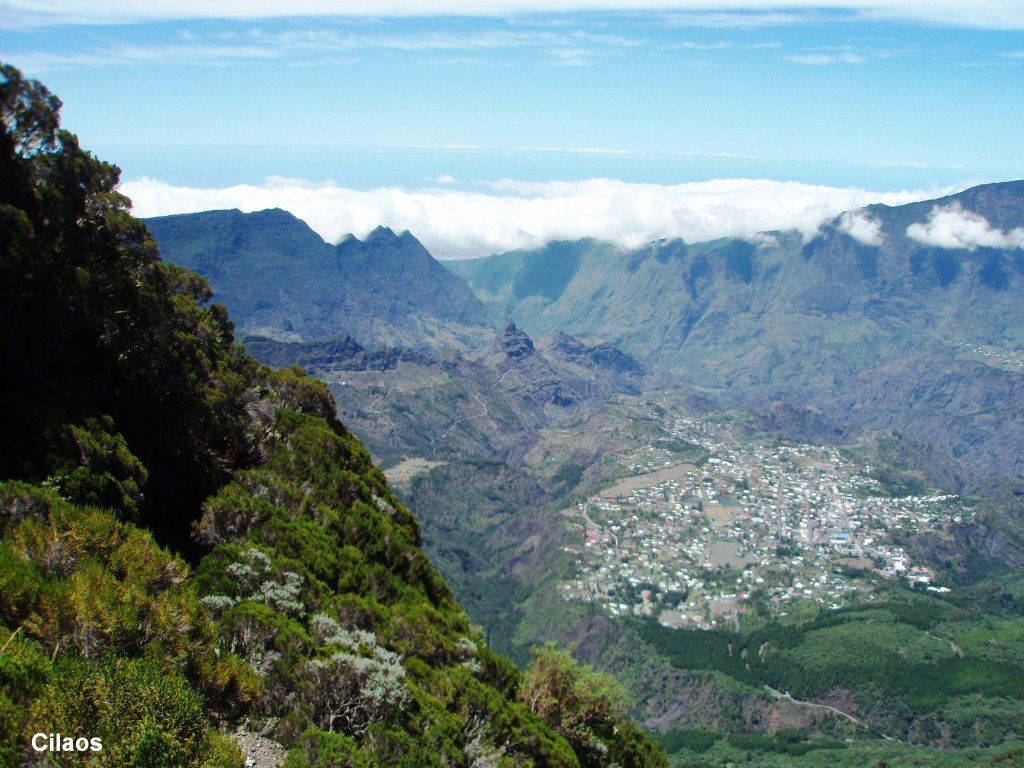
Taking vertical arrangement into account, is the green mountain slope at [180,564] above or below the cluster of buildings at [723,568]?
above

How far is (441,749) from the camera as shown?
17125 millimetres

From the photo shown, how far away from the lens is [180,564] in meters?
17.4

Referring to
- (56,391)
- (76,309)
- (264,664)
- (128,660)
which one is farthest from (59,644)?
(76,309)

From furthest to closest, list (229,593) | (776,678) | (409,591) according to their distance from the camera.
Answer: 1. (776,678)
2. (409,591)
3. (229,593)

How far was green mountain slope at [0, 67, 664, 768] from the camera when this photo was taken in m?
11.0

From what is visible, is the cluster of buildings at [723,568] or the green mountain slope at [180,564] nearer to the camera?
the green mountain slope at [180,564]

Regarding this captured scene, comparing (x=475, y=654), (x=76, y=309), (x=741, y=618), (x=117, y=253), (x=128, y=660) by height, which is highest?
(x=117, y=253)

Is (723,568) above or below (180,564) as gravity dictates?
below

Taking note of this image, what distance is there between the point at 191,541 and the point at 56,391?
6366 mm

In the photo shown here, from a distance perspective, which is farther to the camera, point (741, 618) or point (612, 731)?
point (741, 618)

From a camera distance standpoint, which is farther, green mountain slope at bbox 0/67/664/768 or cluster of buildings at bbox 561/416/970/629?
cluster of buildings at bbox 561/416/970/629

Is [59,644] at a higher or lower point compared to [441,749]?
higher

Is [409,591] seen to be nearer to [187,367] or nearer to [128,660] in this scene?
[187,367]

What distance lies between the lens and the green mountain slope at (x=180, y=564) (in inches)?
Result: 432
